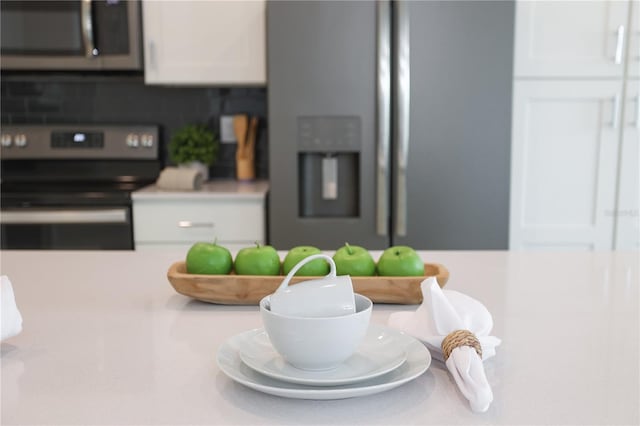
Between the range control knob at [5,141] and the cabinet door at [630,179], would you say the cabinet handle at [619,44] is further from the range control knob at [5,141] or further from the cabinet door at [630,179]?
the range control knob at [5,141]

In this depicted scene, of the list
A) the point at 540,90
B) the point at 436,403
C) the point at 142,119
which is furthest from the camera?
the point at 142,119

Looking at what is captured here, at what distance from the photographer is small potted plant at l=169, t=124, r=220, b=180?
314 centimetres

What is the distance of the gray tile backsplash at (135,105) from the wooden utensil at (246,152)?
3.9 inches

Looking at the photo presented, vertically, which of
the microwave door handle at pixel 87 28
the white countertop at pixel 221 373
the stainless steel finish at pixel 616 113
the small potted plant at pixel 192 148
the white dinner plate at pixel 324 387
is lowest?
the white countertop at pixel 221 373

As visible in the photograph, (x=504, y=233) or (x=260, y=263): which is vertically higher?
(x=260, y=263)

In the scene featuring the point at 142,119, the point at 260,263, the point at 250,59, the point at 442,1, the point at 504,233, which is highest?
the point at 442,1

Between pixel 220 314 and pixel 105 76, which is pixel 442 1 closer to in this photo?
pixel 105 76

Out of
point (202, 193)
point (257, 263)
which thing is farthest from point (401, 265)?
point (202, 193)

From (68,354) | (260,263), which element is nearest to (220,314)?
(260,263)

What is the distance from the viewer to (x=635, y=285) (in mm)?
1313

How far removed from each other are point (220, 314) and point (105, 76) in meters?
2.31

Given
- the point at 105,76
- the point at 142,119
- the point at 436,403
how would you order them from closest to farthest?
1. the point at 436,403
2. the point at 105,76
3. the point at 142,119

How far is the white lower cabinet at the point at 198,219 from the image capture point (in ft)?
9.27

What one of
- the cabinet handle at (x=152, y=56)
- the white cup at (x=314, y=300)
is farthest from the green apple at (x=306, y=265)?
the cabinet handle at (x=152, y=56)
